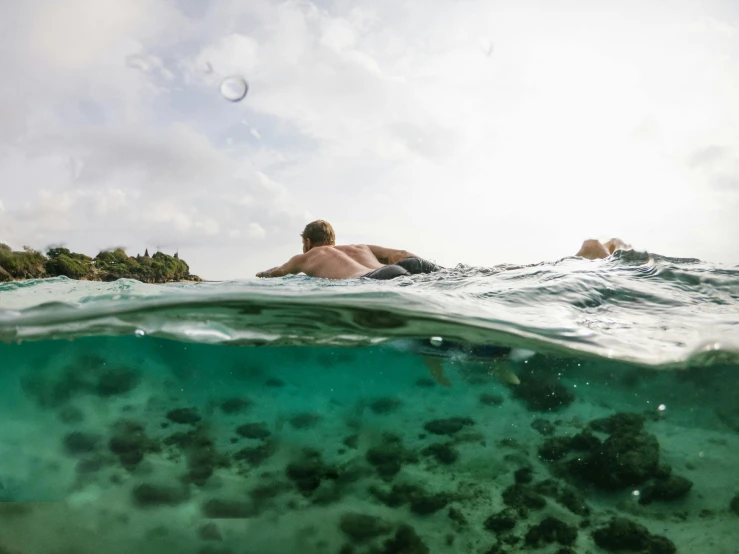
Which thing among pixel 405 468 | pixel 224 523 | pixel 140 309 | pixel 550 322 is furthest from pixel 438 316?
pixel 140 309

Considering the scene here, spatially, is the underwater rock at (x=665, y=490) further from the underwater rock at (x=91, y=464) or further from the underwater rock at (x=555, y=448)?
the underwater rock at (x=91, y=464)

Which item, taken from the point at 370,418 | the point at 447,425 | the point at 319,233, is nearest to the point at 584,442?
the point at 447,425

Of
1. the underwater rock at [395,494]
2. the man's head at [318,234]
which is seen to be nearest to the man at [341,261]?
the man's head at [318,234]

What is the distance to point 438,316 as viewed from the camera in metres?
6.46

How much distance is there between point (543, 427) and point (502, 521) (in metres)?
1.38

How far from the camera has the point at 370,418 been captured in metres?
7.03

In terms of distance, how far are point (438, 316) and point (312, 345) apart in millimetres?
1891

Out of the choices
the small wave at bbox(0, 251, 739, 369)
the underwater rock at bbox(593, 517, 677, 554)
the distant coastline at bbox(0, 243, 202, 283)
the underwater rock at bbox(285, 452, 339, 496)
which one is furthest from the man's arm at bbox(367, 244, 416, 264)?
the distant coastline at bbox(0, 243, 202, 283)

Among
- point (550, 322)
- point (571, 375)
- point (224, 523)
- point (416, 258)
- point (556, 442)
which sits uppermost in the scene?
point (416, 258)

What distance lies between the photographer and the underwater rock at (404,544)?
5.45 metres

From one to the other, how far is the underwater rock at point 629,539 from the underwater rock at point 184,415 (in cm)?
489

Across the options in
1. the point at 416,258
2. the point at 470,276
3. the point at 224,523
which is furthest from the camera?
the point at 416,258

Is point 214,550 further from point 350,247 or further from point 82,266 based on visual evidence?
point 82,266

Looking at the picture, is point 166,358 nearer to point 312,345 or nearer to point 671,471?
point 312,345
